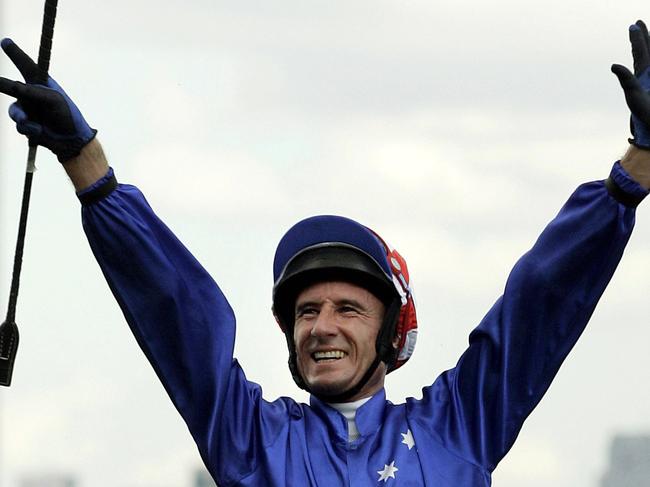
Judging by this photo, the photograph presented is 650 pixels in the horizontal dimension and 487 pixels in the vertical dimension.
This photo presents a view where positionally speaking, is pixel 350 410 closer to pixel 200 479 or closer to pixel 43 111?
pixel 43 111

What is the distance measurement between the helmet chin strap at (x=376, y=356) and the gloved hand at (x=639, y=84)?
4.13 ft

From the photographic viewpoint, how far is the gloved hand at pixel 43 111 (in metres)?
8.88

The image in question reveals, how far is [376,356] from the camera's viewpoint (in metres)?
9.52

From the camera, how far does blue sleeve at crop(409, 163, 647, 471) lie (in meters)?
9.22

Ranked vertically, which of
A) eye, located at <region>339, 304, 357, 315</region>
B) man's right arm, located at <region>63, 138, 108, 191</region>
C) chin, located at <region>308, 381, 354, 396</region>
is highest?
man's right arm, located at <region>63, 138, 108, 191</region>

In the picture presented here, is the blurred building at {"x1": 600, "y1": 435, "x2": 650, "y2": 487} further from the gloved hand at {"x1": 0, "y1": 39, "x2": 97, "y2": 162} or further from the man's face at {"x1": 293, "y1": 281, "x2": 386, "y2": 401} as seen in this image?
the gloved hand at {"x1": 0, "y1": 39, "x2": 97, "y2": 162}

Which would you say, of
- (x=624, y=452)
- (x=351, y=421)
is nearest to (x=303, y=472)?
(x=351, y=421)

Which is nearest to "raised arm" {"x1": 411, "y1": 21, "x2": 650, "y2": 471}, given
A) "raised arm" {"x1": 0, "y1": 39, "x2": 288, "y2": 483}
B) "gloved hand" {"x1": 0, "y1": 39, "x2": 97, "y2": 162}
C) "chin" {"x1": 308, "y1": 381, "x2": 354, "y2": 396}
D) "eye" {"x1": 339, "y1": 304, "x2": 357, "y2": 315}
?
"chin" {"x1": 308, "y1": 381, "x2": 354, "y2": 396}

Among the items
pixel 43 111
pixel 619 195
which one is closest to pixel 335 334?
pixel 619 195

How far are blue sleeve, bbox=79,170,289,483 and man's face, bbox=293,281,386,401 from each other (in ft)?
1.01

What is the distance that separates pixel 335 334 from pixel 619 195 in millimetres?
1311

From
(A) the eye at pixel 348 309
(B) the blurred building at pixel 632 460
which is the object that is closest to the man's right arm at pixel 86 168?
(A) the eye at pixel 348 309

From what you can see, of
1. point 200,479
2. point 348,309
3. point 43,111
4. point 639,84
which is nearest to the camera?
point 43,111

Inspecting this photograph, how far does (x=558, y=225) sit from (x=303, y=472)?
1.47 meters
